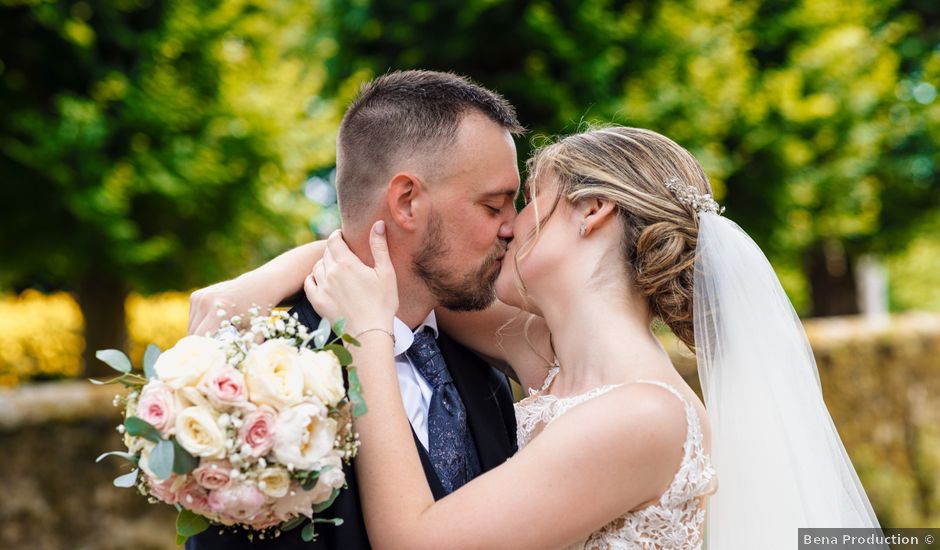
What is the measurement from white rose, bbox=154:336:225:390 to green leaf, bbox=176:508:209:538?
1.16 ft

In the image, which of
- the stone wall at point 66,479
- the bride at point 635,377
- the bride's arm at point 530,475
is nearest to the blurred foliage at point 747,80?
the stone wall at point 66,479

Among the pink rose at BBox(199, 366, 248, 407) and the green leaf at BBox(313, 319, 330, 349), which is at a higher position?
the green leaf at BBox(313, 319, 330, 349)

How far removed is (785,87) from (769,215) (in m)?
1.39

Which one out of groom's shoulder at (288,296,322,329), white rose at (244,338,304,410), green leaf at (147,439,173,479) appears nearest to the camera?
green leaf at (147,439,173,479)

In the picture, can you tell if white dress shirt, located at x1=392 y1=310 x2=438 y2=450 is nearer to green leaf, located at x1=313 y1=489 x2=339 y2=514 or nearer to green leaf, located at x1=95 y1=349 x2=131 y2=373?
green leaf, located at x1=313 y1=489 x2=339 y2=514

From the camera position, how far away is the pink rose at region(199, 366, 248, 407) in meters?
2.17

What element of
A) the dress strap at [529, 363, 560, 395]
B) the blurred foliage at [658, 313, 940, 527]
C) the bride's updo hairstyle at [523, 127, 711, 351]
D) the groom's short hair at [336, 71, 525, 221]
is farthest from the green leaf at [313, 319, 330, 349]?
the blurred foliage at [658, 313, 940, 527]

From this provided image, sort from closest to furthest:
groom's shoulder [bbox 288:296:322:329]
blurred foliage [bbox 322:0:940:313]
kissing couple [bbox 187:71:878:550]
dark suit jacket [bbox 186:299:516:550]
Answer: dark suit jacket [bbox 186:299:516:550]
kissing couple [bbox 187:71:878:550]
groom's shoulder [bbox 288:296:322:329]
blurred foliage [bbox 322:0:940:313]

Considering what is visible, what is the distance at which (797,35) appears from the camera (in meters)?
10.6

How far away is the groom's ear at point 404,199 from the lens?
304 centimetres

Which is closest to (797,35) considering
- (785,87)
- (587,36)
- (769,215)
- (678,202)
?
(785,87)

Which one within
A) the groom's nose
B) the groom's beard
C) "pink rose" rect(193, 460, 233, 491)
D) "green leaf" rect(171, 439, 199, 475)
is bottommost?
"pink rose" rect(193, 460, 233, 491)

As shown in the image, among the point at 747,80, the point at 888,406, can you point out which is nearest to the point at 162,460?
the point at 747,80

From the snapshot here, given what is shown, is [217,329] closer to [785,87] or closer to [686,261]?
[686,261]
